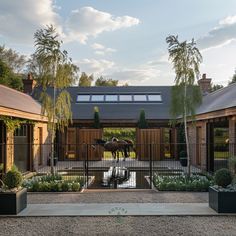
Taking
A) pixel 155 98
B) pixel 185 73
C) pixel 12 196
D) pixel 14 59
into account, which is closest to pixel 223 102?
pixel 185 73

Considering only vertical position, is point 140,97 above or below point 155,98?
above

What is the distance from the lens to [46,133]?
18812 mm

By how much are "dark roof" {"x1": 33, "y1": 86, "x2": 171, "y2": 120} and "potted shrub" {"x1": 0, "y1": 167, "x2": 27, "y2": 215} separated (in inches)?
525

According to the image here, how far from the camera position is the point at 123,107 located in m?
22.6

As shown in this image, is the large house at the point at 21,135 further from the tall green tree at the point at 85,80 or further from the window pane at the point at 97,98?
the tall green tree at the point at 85,80

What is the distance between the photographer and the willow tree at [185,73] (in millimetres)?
11688

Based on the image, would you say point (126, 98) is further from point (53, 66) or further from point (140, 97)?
point (53, 66)

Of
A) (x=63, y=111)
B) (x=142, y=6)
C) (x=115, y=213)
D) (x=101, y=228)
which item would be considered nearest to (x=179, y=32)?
(x=142, y=6)

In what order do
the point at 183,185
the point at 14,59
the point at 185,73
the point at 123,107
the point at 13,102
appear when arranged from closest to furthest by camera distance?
the point at 183,185 → the point at 185,73 → the point at 13,102 → the point at 123,107 → the point at 14,59

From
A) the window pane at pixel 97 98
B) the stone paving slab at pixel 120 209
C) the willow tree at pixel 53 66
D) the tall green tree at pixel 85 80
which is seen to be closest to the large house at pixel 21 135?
the willow tree at pixel 53 66

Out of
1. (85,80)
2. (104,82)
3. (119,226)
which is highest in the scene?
(104,82)

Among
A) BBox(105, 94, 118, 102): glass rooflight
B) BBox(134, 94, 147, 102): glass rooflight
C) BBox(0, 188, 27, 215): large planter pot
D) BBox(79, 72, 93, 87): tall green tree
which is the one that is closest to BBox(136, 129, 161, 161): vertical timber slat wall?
BBox(134, 94, 147, 102): glass rooflight

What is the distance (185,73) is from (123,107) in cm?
1111

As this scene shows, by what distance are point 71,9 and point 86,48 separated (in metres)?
4.60
